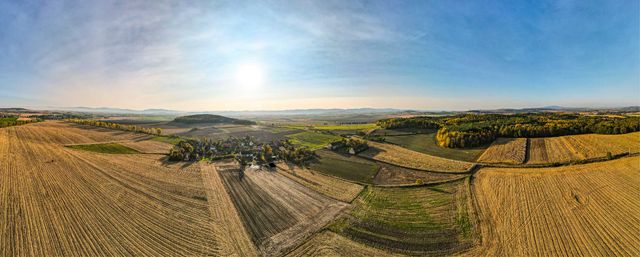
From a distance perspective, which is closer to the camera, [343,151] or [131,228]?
[131,228]

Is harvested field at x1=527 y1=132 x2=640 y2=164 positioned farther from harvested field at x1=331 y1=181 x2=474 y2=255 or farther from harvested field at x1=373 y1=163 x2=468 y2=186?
harvested field at x1=331 y1=181 x2=474 y2=255

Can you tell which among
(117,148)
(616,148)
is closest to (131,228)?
(117,148)

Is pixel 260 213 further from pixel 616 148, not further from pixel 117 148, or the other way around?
pixel 616 148

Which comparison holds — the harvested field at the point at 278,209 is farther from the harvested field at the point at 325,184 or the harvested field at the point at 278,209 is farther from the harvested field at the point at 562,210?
the harvested field at the point at 562,210

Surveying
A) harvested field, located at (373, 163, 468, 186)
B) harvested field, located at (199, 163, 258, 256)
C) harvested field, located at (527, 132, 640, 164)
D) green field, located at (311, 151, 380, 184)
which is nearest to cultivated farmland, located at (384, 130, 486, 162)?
harvested field, located at (527, 132, 640, 164)

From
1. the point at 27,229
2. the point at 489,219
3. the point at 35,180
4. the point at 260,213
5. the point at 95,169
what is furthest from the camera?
the point at 95,169

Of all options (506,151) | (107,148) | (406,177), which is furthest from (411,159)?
(107,148)
